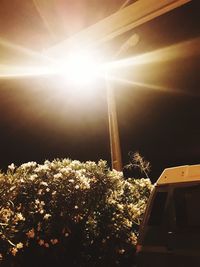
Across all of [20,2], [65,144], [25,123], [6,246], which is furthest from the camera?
[65,144]

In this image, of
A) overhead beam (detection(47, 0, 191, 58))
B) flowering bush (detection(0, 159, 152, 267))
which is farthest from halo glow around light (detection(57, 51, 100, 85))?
flowering bush (detection(0, 159, 152, 267))

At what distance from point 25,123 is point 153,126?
20.5 ft

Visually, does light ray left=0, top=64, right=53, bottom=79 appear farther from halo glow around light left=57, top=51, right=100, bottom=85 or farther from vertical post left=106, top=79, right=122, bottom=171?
vertical post left=106, top=79, right=122, bottom=171

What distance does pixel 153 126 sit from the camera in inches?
758

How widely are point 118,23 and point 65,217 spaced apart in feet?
11.7

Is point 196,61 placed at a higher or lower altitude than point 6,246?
higher

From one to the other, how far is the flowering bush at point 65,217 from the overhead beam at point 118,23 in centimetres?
244

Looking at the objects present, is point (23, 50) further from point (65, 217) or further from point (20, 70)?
point (65, 217)

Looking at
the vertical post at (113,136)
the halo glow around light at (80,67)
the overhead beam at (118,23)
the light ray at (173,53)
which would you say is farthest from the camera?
the light ray at (173,53)

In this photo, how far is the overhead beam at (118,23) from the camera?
254 inches

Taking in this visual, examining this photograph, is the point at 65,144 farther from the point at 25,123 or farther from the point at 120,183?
the point at 120,183

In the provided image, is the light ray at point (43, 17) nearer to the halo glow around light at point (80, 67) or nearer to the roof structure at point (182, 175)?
the halo glow around light at point (80, 67)

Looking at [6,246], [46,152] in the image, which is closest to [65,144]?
[46,152]

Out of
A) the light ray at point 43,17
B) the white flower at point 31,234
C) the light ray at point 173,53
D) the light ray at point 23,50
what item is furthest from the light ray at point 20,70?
the white flower at point 31,234
